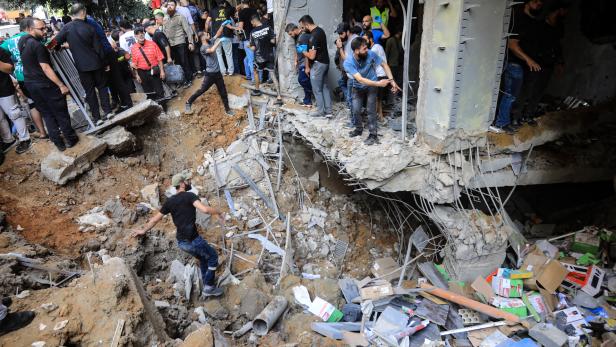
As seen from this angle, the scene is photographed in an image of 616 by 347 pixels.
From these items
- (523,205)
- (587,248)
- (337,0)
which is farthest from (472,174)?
(337,0)

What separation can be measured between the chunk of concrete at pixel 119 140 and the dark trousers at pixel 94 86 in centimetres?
37

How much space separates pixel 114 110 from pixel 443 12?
20.6 ft

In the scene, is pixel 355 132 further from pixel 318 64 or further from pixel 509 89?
pixel 509 89

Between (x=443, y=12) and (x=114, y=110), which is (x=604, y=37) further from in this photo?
(x=114, y=110)

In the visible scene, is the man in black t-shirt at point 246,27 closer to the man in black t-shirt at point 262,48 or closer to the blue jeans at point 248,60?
the blue jeans at point 248,60

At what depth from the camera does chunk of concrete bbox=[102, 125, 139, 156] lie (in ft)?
23.4

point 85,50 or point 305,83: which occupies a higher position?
point 85,50

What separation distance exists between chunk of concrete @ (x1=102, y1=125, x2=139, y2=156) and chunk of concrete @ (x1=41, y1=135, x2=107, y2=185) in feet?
0.53

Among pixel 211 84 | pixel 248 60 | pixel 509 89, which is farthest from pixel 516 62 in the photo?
pixel 248 60

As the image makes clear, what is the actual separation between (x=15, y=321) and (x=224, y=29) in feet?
23.7

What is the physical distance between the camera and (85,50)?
628 cm

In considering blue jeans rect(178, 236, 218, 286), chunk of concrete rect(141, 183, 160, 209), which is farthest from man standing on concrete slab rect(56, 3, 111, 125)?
blue jeans rect(178, 236, 218, 286)

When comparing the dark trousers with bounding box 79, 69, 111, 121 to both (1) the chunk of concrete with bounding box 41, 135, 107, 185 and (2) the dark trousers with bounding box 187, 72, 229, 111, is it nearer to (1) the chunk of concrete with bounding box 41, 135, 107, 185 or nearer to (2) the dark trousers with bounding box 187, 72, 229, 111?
(1) the chunk of concrete with bounding box 41, 135, 107, 185

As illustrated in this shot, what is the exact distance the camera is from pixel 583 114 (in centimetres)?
625
